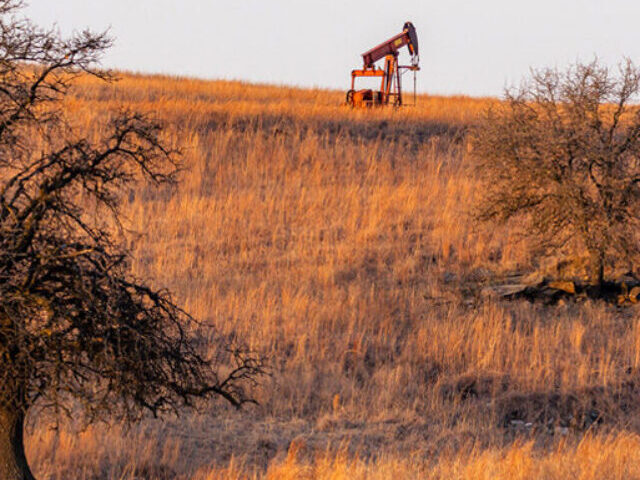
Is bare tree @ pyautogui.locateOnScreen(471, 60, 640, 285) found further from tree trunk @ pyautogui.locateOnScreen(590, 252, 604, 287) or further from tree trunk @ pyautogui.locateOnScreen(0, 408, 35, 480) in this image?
tree trunk @ pyautogui.locateOnScreen(0, 408, 35, 480)

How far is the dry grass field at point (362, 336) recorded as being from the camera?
279 inches

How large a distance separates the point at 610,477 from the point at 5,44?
4876 millimetres

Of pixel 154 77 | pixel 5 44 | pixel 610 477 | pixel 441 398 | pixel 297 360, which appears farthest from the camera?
pixel 154 77

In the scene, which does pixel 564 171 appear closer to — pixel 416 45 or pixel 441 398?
pixel 441 398

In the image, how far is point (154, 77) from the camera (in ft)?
110

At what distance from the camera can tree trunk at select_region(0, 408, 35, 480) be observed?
16.5 feet

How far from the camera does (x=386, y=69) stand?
27.5 m

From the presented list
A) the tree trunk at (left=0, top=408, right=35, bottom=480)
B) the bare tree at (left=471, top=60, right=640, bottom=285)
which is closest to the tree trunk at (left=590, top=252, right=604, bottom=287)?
the bare tree at (left=471, top=60, right=640, bottom=285)

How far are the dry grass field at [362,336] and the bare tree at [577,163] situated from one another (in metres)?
1.03

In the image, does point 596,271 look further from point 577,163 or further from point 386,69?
point 386,69

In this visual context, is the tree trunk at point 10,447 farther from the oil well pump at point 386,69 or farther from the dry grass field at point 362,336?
the oil well pump at point 386,69

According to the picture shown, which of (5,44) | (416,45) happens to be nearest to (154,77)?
(416,45)

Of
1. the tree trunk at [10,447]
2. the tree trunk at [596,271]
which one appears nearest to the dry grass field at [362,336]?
the tree trunk at [596,271]

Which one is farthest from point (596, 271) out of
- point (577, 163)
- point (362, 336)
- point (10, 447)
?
point (10, 447)
